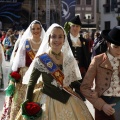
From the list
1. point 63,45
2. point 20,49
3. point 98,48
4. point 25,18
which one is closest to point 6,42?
point 98,48

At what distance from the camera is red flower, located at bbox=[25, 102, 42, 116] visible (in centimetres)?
313

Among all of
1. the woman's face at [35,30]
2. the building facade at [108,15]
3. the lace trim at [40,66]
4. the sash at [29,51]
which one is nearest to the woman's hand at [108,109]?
the lace trim at [40,66]

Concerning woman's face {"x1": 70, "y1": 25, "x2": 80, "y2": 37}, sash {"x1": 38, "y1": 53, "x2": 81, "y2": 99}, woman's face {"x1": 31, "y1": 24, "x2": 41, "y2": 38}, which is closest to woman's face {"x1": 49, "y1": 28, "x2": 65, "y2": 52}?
sash {"x1": 38, "y1": 53, "x2": 81, "y2": 99}

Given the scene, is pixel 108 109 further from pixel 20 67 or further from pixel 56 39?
pixel 20 67

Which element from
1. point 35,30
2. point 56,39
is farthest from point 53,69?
point 35,30

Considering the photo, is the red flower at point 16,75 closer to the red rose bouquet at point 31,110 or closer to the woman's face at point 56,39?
the woman's face at point 56,39

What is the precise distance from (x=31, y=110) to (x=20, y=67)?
76.3 inches

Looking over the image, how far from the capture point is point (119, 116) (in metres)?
3.15

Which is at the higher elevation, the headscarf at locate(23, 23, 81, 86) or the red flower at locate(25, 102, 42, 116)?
the headscarf at locate(23, 23, 81, 86)

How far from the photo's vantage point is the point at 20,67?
5020 mm

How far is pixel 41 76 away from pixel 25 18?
38.2 m

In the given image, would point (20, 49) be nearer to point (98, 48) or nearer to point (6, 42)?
point (98, 48)

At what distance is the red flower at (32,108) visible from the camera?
3133 mm

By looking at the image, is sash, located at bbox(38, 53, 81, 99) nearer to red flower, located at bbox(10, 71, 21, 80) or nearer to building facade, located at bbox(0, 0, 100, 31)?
red flower, located at bbox(10, 71, 21, 80)
